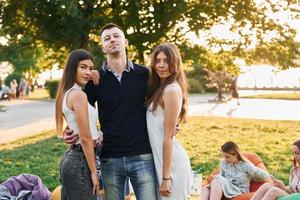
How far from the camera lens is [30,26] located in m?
15.0

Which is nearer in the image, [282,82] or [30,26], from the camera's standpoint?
[30,26]

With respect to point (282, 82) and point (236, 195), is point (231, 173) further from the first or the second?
point (282, 82)

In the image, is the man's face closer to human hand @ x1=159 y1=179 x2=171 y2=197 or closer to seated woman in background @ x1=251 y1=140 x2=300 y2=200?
human hand @ x1=159 y1=179 x2=171 y2=197

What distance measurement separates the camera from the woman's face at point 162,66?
12.9 ft

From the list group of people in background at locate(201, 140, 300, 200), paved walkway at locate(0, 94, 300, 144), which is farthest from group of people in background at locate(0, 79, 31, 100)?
group of people in background at locate(201, 140, 300, 200)

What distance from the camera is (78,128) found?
3.79 metres

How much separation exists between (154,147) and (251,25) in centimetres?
1206

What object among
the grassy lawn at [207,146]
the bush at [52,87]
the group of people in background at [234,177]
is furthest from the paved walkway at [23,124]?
the bush at [52,87]

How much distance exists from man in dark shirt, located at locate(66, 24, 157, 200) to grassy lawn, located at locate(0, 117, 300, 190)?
472cm

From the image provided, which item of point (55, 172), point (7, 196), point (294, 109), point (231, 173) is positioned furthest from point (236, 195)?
point (294, 109)

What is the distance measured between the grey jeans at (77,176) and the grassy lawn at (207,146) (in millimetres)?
4771

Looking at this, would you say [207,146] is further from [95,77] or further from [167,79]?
[95,77]

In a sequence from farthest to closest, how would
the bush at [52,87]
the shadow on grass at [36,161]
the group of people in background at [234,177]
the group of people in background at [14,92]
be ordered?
1. the group of people in background at [14,92]
2. the bush at [52,87]
3. the shadow on grass at [36,161]
4. the group of people in background at [234,177]

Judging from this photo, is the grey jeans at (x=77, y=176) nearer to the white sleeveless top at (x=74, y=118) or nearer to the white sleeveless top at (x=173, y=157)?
the white sleeveless top at (x=74, y=118)
